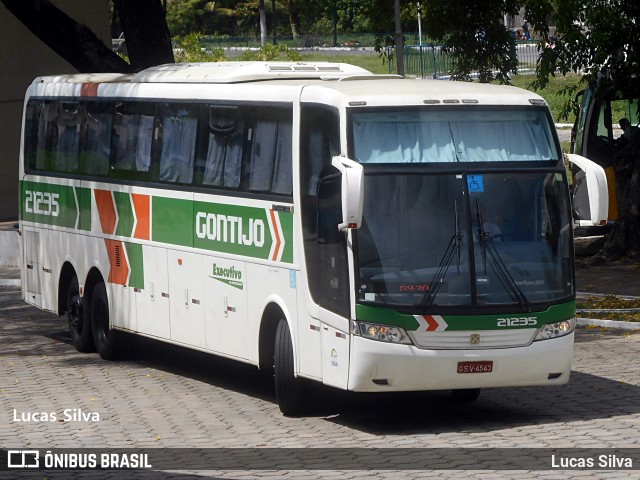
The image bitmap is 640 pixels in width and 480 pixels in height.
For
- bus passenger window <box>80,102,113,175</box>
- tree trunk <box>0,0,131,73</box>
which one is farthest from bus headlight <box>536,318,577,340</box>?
tree trunk <box>0,0,131,73</box>

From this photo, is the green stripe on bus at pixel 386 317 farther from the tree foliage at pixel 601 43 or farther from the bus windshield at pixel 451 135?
the tree foliage at pixel 601 43

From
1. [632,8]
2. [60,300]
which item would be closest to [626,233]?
[632,8]

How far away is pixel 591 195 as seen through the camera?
12234mm

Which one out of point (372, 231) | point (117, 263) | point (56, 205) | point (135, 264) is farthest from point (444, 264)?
point (56, 205)

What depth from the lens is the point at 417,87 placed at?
12508mm

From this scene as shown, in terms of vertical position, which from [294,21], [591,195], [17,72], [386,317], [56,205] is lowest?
[386,317]

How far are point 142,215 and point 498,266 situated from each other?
536 centimetres

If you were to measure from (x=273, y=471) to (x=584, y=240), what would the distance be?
18687 millimetres

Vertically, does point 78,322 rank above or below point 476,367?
below

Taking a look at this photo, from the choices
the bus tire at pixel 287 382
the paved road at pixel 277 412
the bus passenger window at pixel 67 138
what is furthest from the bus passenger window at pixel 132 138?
the bus tire at pixel 287 382

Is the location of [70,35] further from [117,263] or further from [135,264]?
[135,264]

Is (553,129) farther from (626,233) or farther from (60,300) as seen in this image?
(626,233)

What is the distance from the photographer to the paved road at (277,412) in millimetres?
11188

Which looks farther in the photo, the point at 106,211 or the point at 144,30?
the point at 144,30
